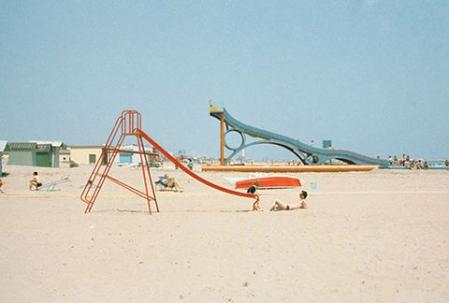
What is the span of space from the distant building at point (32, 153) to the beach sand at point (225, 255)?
32.1 m

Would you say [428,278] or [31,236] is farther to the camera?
[31,236]

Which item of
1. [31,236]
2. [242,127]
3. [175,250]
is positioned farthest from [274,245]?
[242,127]

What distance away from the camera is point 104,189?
77.0 ft

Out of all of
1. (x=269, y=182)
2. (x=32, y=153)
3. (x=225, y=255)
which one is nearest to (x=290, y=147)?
(x=269, y=182)

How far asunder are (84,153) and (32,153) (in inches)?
883

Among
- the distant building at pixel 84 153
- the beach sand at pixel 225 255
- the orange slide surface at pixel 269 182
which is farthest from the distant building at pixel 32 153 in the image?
the beach sand at pixel 225 255

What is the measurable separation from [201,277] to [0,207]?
35.7ft

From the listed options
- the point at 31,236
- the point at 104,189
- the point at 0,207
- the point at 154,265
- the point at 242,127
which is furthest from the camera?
the point at 242,127

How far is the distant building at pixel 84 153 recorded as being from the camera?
66.2 metres

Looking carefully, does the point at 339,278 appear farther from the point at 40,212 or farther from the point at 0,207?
the point at 0,207

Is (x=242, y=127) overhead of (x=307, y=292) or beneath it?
overhead

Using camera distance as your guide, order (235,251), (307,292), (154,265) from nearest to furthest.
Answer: (307,292) → (154,265) → (235,251)

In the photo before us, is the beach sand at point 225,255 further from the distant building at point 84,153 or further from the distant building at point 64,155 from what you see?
the distant building at point 84,153

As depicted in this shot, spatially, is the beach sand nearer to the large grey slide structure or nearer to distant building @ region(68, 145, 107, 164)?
the large grey slide structure
